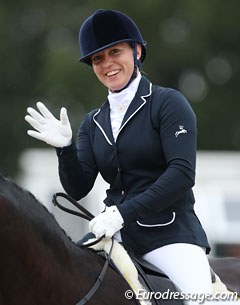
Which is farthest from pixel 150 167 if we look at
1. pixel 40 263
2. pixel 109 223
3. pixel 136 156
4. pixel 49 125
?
pixel 40 263

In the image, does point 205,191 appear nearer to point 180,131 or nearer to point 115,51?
point 115,51

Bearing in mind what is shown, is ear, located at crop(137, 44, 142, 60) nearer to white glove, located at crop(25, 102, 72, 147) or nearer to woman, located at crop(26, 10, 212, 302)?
woman, located at crop(26, 10, 212, 302)

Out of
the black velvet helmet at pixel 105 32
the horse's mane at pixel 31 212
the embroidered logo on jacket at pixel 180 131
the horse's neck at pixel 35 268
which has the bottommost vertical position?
the horse's neck at pixel 35 268

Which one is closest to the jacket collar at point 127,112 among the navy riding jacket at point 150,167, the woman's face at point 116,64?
the navy riding jacket at point 150,167

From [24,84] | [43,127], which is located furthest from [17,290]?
[24,84]

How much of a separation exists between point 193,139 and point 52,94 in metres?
26.6

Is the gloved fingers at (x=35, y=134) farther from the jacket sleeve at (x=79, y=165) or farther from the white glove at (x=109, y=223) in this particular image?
the white glove at (x=109, y=223)

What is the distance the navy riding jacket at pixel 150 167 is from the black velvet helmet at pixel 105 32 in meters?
0.32

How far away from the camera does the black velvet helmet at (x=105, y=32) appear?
5.50m

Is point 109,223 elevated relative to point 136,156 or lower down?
lower down

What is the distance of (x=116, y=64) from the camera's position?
18.2 ft

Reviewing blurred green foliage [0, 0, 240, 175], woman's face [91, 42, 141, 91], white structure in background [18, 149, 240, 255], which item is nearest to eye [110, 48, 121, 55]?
woman's face [91, 42, 141, 91]

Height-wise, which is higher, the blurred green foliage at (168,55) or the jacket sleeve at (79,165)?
the jacket sleeve at (79,165)

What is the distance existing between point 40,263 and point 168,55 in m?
28.2
